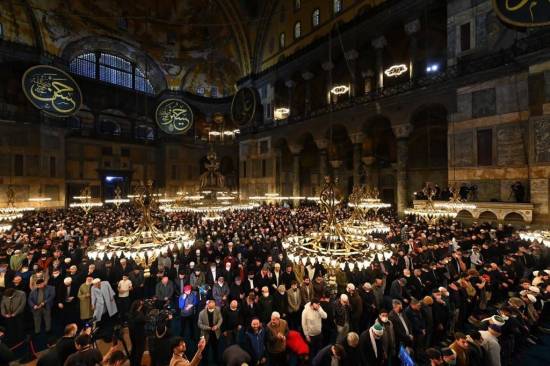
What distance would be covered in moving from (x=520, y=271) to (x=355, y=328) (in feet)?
15.5

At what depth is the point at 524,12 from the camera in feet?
Result: 27.0

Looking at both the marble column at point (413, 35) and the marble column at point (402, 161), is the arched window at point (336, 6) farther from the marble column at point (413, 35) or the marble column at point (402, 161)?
the marble column at point (402, 161)

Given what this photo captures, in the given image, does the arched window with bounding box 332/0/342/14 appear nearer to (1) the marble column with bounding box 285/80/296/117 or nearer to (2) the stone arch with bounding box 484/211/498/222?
(1) the marble column with bounding box 285/80/296/117

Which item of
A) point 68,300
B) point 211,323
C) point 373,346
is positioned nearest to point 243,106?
point 68,300

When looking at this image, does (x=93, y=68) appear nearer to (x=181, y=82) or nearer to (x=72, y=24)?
(x=72, y=24)

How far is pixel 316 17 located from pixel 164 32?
44.8ft

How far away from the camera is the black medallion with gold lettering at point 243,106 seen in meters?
20.3

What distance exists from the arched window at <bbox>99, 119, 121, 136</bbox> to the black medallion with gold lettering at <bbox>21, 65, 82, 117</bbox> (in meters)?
8.23

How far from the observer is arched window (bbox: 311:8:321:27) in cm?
1938

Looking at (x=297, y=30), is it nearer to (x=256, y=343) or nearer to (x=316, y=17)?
(x=316, y=17)

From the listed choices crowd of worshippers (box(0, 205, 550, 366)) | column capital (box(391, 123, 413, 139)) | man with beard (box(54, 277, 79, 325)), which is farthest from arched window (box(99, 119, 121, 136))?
column capital (box(391, 123, 413, 139))

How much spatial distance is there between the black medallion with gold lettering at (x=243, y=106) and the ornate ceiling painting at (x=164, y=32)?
4624mm

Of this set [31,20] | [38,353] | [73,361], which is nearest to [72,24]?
[31,20]

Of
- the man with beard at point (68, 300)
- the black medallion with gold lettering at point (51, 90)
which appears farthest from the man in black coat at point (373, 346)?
the black medallion with gold lettering at point (51, 90)
